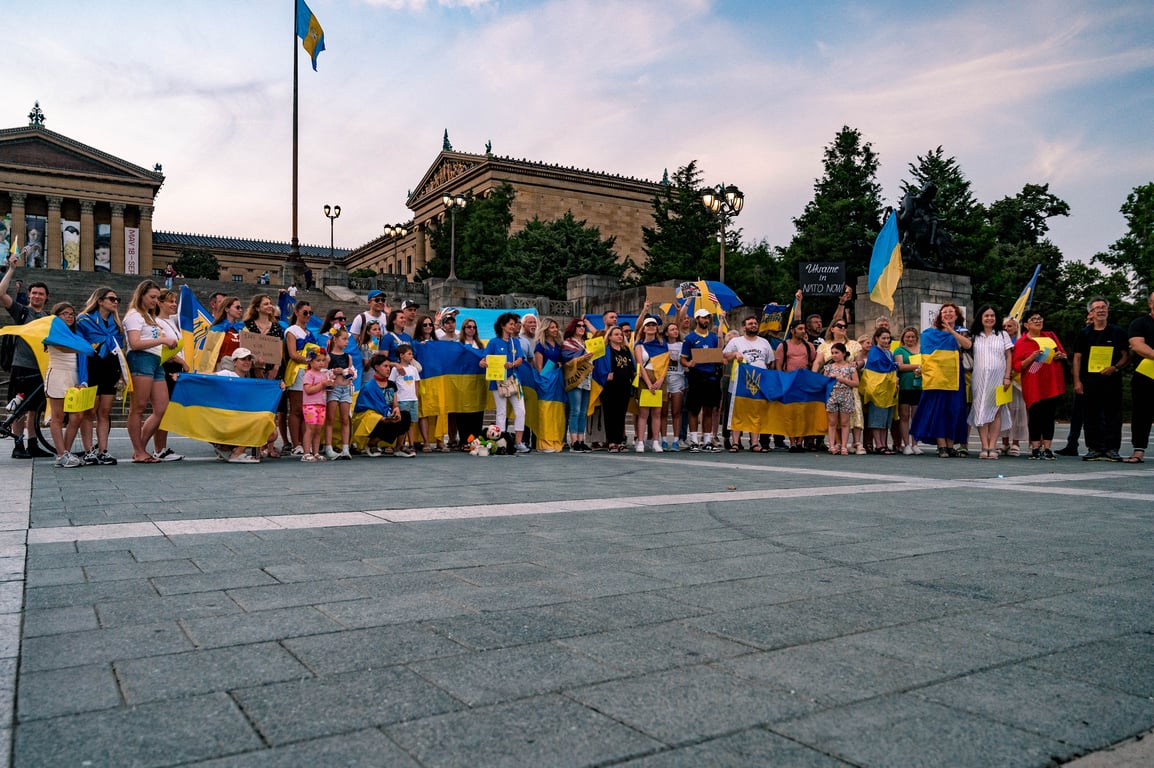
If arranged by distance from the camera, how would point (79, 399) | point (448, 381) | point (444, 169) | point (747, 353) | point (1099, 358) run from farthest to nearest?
point (444, 169), point (747, 353), point (448, 381), point (1099, 358), point (79, 399)

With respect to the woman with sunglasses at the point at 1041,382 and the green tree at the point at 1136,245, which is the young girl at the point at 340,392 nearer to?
the woman with sunglasses at the point at 1041,382

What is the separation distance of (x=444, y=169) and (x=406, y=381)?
282 ft

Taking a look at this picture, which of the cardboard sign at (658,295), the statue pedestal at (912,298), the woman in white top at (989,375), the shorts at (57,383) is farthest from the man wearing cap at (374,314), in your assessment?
the statue pedestal at (912,298)

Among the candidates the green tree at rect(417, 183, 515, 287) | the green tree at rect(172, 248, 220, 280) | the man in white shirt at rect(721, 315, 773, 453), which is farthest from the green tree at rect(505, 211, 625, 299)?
the green tree at rect(172, 248, 220, 280)

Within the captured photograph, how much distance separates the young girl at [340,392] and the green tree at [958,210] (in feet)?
129

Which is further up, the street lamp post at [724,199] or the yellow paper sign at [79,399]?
the street lamp post at [724,199]

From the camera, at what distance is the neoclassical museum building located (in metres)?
75.5

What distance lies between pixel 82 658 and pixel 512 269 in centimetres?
4765

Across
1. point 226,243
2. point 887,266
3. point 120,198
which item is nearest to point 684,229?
point 887,266

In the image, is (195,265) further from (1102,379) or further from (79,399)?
(1102,379)

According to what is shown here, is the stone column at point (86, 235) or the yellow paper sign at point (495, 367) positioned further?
the stone column at point (86, 235)

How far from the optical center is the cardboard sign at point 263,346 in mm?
10445

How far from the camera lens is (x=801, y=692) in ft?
8.04

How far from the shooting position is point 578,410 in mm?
13156
